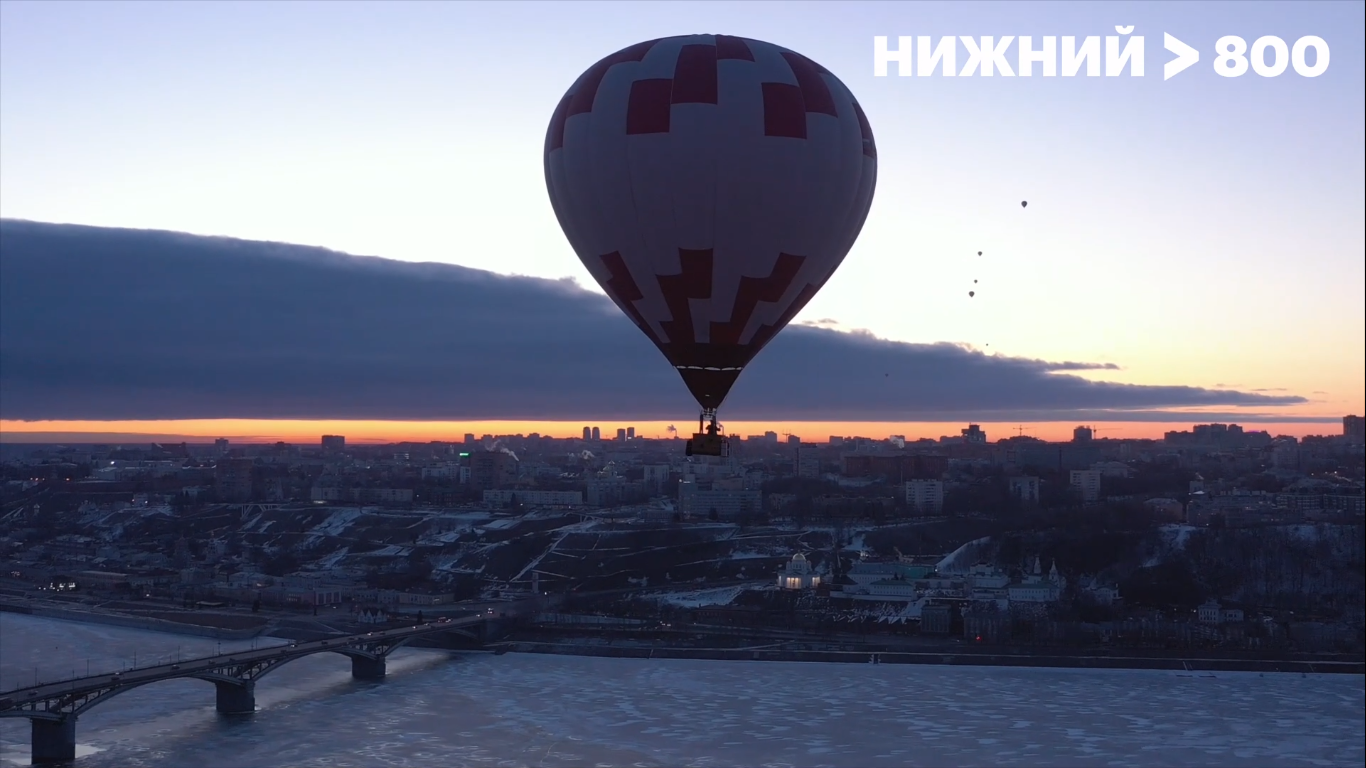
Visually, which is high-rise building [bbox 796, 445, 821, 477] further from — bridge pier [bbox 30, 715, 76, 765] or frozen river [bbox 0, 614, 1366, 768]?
bridge pier [bbox 30, 715, 76, 765]

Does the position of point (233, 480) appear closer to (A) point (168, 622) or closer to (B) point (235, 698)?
(A) point (168, 622)

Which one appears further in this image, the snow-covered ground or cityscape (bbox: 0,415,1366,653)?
the snow-covered ground

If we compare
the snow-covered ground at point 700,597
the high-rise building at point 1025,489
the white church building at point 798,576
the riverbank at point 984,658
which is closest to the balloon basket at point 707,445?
the riverbank at point 984,658

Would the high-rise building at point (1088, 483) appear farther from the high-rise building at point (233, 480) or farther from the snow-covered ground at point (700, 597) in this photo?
the high-rise building at point (233, 480)

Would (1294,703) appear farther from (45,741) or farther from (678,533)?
(678,533)

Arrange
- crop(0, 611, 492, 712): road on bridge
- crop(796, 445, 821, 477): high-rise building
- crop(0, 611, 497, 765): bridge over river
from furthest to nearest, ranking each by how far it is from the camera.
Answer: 1. crop(796, 445, 821, 477): high-rise building
2. crop(0, 611, 492, 712): road on bridge
3. crop(0, 611, 497, 765): bridge over river

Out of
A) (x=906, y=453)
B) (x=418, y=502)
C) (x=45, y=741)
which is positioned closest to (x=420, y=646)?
(x=45, y=741)

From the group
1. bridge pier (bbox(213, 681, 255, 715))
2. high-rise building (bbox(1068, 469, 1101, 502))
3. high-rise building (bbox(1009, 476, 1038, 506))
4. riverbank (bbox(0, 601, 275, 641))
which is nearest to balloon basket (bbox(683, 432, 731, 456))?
bridge pier (bbox(213, 681, 255, 715))

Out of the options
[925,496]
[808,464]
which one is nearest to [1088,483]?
[925,496]
